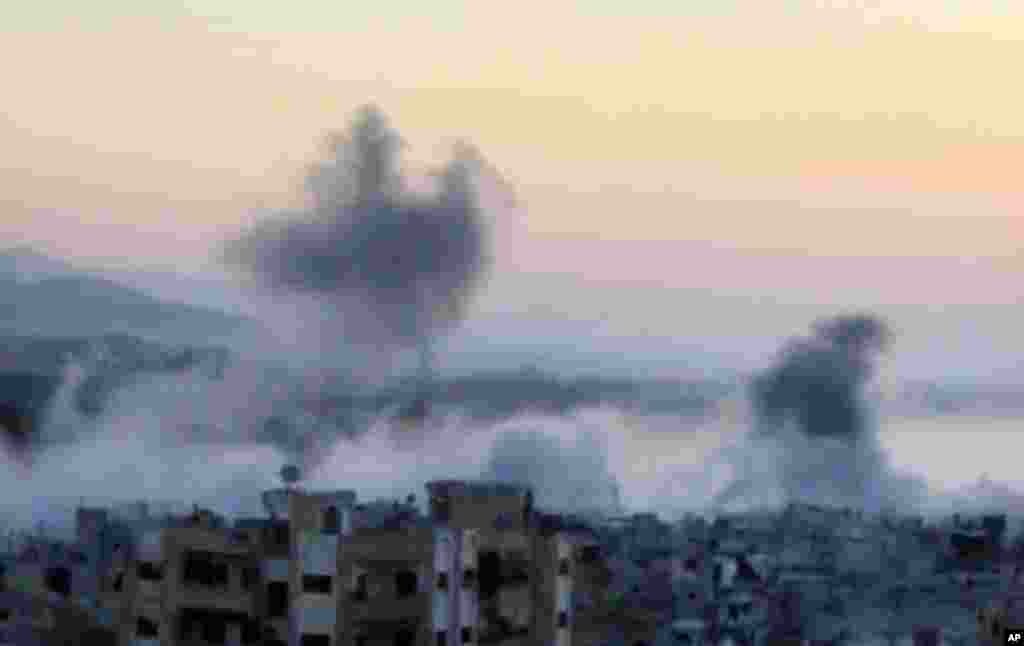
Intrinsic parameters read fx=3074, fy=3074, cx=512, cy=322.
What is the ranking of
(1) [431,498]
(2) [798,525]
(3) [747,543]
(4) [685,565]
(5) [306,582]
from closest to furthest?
(5) [306,582] → (1) [431,498] → (4) [685,565] → (3) [747,543] → (2) [798,525]

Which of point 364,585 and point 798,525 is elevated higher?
point 798,525

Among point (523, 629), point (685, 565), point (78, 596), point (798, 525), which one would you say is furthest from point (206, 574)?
point (798, 525)

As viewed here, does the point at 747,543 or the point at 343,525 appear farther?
the point at 747,543

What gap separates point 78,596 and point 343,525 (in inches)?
470

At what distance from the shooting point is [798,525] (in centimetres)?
6925

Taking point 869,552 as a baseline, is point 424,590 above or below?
below

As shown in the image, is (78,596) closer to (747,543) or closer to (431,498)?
(431,498)

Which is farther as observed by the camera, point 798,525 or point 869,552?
point 798,525

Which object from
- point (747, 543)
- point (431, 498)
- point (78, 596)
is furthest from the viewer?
point (747, 543)

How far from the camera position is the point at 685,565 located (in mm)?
58312

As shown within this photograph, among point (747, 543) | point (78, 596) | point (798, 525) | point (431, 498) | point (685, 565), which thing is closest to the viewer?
point (431, 498)

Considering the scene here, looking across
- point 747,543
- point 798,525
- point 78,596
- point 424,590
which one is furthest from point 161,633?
point 798,525

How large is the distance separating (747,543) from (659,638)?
16.3 m

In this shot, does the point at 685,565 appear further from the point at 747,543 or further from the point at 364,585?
the point at 364,585
